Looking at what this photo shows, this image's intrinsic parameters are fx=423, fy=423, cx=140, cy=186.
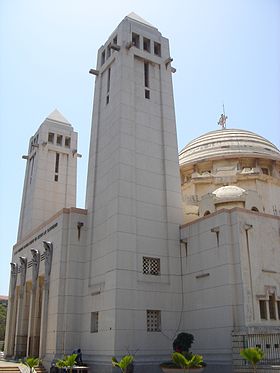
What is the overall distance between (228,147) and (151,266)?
1757 centimetres

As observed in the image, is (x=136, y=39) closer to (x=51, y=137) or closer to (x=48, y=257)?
(x=51, y=137)

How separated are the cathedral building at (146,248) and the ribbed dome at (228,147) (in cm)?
28

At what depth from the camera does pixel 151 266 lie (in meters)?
27.0

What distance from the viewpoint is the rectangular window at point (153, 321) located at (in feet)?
83.6

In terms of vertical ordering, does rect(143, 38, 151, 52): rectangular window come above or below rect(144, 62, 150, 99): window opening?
above

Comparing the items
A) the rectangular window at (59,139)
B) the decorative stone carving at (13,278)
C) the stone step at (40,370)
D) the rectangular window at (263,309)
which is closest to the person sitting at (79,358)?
the stone step at (40,370)

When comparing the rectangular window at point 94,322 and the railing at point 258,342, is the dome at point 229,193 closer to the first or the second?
the railing at point 258,342

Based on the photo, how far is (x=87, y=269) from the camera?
94.5 ft

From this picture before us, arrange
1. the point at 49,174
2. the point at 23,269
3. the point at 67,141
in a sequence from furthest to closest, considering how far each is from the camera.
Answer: the point at 67,141 → the point at 49,174 → the point at 23,269

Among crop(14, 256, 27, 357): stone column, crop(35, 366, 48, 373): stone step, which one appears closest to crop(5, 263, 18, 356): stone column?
crop(14, 256, 27, 357): stone column

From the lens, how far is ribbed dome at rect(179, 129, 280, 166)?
128 ft

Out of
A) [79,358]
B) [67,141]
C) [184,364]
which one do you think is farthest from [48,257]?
[67,141]

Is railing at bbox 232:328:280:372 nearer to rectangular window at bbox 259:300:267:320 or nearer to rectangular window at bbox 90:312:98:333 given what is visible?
rectangular window at bbox 259:300:267:320

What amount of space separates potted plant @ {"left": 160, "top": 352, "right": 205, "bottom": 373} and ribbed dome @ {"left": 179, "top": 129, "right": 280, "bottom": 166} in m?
22.1
